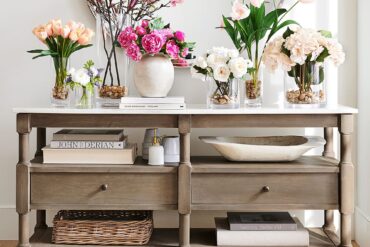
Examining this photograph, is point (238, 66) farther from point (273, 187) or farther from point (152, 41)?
point (273, 187)

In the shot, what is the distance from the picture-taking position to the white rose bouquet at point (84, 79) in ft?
8.13

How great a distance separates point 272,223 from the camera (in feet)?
8.18

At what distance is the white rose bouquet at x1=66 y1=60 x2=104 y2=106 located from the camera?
248 centimetres

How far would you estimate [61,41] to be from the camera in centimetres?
249

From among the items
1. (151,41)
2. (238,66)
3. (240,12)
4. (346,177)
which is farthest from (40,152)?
(346,177)

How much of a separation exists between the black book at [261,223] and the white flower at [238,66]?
66 centimetres

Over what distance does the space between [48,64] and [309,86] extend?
1.35 meters

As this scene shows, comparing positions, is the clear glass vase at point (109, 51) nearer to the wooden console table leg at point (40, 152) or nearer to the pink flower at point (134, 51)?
the pink flower at point (134, 51)

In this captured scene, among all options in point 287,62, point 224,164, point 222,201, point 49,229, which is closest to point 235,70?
point 287,62

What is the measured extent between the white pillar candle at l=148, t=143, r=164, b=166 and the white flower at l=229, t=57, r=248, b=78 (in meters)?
0.46

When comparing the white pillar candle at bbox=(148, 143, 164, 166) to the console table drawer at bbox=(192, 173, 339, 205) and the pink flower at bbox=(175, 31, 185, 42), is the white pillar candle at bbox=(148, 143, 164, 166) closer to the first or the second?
the console table drawer at bbox=(192, 173, 339, 205)

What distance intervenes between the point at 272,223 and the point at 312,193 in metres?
0.23
